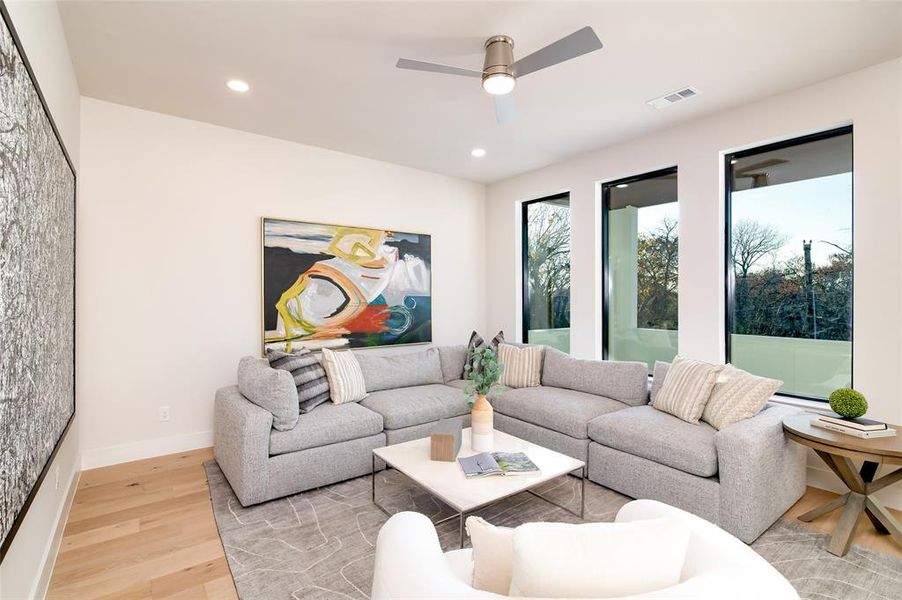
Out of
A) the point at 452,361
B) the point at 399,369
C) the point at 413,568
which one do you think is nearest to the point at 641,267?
the point at 452,361

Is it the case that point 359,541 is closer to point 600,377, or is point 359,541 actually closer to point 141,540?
point 141,540

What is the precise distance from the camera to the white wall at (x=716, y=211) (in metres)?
2.69

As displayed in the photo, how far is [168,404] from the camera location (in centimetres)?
353

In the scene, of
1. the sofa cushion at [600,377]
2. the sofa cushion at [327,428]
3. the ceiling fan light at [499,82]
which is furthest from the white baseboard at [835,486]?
the ceiling fan light at [499,82]

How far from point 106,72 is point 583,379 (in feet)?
13.4

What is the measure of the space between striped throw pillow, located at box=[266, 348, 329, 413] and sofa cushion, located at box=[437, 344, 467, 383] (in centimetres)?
135

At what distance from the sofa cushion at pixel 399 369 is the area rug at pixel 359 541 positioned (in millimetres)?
974

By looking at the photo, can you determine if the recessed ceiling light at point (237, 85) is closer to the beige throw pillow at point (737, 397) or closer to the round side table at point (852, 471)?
the beige throw pillow at point (737, 397)

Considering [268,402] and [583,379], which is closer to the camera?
[268,402]

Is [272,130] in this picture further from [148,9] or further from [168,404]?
[168,404]

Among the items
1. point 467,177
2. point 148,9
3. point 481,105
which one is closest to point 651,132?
point 481,105

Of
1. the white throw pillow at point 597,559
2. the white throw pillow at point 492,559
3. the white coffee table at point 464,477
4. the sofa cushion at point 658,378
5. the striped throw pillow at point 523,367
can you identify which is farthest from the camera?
the striped throw pillow at point 523,367

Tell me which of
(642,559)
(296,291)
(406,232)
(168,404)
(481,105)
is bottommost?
(168,404)

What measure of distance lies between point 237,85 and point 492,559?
3239 mm
